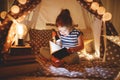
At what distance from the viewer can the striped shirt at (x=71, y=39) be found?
3.34 m

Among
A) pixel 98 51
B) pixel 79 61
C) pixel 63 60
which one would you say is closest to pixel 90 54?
pixel 98 51

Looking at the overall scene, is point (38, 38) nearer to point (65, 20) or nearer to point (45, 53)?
point (45, 53)

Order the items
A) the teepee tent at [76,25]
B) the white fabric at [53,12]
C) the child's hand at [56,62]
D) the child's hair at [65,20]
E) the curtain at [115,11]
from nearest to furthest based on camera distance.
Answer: the teepee tent at [76,25] → the child's hand at [56,62] → the child's hair at [65,20] → the white fabric at [53,12] → the curtain at [115,11]

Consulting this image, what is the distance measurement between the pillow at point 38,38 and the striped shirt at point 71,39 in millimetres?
481

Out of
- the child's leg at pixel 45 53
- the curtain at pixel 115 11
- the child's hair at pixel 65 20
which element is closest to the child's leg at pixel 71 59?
the child's leg at pixel 45 53

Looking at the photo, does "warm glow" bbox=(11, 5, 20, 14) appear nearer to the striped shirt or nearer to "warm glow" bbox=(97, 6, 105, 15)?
the striped shirt

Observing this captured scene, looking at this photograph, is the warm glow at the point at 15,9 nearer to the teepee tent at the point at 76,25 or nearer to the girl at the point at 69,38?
the teepee tent at the point at 76,25

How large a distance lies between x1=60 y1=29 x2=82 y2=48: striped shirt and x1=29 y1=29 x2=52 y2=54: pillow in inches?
18.9

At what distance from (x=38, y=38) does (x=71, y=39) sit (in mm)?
668

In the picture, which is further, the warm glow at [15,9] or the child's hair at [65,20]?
the child's hair at [65,20]

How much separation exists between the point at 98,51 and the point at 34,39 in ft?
3.41

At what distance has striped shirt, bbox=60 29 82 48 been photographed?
3.34 m

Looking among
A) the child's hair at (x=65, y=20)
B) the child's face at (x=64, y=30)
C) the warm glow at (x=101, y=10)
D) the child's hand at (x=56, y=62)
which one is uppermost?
the warm glow at (x=101, y=10)

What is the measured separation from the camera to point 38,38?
150 inches
